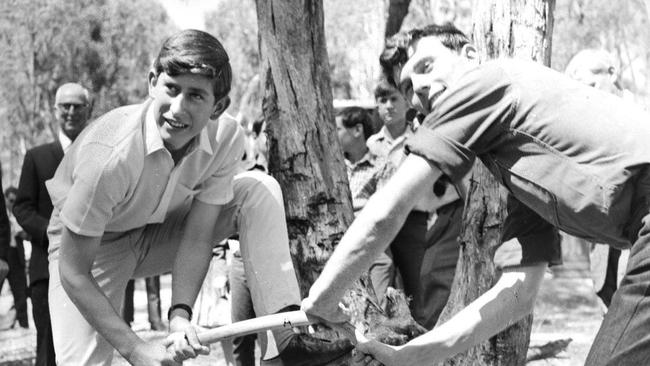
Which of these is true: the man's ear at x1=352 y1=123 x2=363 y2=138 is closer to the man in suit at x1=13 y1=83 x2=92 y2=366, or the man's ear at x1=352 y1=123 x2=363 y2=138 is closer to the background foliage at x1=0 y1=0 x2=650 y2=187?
the man in suit at x1=13 y1=83 x2=92 y2=366

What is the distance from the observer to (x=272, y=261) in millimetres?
4645

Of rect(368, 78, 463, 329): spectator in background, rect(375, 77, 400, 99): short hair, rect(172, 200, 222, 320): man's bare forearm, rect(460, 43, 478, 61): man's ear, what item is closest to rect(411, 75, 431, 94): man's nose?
rect(460, 43, 478, 61): man's ear

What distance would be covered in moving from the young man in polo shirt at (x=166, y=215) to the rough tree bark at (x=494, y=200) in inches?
45.4

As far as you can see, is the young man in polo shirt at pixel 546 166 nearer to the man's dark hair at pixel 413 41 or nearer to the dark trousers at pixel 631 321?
the dark trousers at pixel 631 321

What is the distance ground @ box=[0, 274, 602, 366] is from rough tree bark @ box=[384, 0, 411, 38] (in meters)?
3.39

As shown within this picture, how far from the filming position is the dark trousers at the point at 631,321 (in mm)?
3002

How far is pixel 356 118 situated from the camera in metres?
8.36

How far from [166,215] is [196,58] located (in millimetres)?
882

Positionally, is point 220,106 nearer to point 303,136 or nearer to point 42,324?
point 303,136

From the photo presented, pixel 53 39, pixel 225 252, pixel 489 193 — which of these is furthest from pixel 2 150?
pixel 489 193

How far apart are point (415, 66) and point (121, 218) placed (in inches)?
66.6

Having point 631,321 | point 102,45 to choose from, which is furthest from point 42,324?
point 102,45

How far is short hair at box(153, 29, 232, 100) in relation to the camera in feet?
14.6

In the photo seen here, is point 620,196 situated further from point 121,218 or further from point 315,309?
point 121,218
